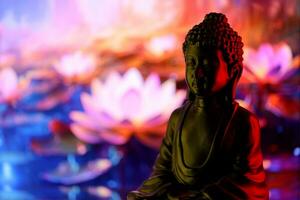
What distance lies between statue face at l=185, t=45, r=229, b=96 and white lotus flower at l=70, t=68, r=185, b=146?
105 cm

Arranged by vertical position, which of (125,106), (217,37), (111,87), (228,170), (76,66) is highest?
(76,66)

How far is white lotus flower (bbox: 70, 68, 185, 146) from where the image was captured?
222 centimetres

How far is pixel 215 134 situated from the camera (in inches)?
45.1

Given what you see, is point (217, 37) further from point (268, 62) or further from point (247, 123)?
point (268, 62)

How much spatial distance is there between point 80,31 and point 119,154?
59cm

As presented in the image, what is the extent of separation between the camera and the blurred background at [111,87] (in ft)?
7.25

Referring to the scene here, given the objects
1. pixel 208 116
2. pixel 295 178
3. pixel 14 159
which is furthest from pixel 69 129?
pixel 208 116

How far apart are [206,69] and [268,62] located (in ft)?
3.75

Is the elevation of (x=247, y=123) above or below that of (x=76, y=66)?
below

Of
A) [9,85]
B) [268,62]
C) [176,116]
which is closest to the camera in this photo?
[176,116]

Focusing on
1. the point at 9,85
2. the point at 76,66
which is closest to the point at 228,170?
the point at 76,66

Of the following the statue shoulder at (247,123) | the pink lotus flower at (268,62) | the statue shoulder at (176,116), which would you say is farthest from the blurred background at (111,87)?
the statue shoulder at (247,123)

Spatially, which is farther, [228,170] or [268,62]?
[268,62]

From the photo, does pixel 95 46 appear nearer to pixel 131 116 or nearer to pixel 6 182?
pixel 131 116
